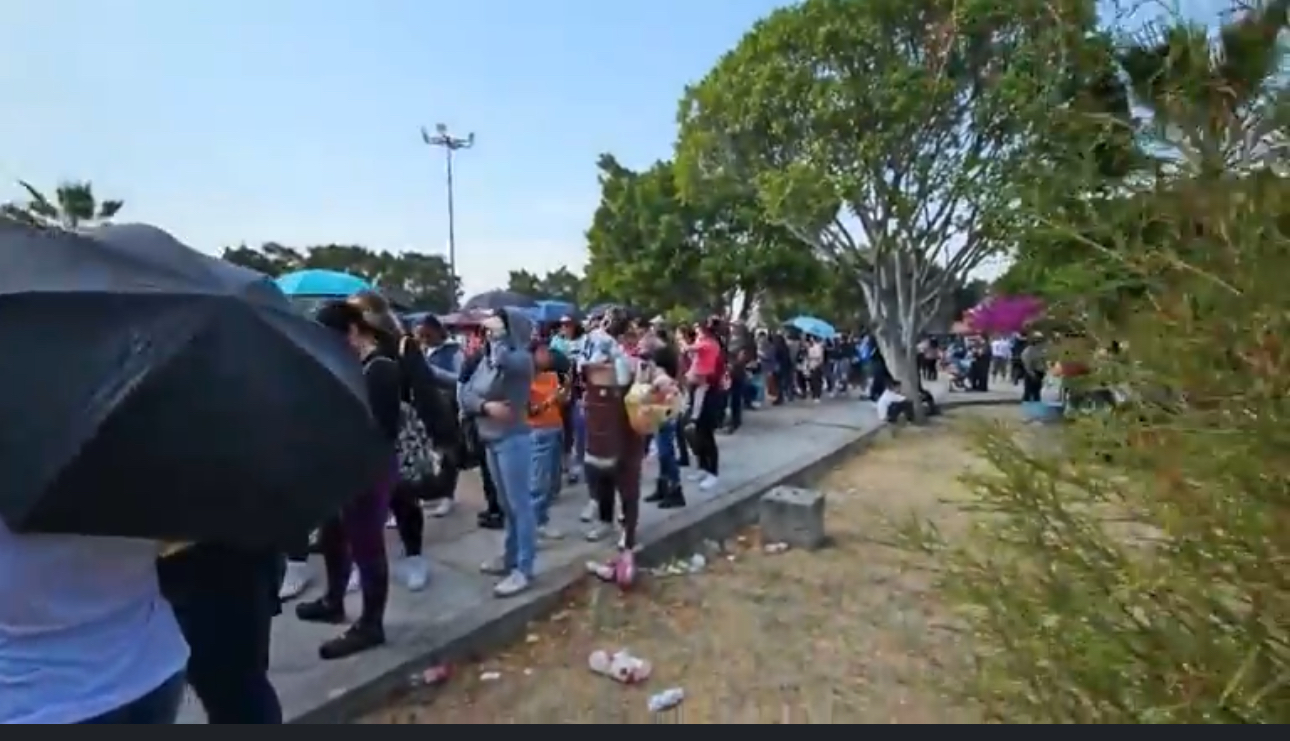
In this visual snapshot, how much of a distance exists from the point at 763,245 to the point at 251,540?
92.0 feet

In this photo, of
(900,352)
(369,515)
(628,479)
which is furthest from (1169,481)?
(900,352)

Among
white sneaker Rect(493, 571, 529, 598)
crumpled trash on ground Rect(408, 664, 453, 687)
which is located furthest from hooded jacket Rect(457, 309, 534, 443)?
crumpled trash on ground Rect(408, 664, 453, 687)

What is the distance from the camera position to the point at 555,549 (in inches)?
221

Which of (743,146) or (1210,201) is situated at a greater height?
(743,146)

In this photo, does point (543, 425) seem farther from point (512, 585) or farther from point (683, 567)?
point (683, 567)

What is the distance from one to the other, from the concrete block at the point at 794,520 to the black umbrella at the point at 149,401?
488 centimetres

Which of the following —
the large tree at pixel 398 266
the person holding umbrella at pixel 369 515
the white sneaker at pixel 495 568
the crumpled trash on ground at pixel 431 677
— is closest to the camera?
the person holding umbrella at pixel 369 515

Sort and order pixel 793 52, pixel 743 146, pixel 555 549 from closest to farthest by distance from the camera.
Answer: pixel 555 549 < pixel 793 52 < pixel 743 146

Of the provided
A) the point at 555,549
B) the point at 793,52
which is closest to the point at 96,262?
the point at 555,549

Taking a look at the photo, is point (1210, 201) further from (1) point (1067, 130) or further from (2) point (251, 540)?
(2) point (251, 540)

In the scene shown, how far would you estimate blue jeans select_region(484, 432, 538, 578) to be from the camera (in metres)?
4.43

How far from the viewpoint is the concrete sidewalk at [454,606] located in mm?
3441

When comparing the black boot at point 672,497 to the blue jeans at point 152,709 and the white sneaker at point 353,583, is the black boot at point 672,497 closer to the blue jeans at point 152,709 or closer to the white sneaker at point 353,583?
the white sneaker at point 353,583

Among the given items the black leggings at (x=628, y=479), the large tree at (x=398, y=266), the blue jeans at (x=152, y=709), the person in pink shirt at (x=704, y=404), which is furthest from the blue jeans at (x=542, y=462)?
the large tree at (x=398, y=266)
